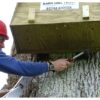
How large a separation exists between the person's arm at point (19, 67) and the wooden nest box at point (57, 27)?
24 centimetres

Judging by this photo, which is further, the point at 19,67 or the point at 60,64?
the point at 60,64

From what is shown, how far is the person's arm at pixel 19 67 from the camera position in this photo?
149 inches

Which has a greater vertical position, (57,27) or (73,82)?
(57,27)

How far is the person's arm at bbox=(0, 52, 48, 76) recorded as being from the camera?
3.79m

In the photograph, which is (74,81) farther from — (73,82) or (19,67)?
(19,67)

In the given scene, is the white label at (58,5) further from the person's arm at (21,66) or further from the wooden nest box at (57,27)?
the person's arm at (21,66)

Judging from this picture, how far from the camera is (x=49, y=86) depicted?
4035 millimetres

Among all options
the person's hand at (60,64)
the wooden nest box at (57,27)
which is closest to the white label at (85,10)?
the wooden nest box at (57,27)

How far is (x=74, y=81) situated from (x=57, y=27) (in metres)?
0.47

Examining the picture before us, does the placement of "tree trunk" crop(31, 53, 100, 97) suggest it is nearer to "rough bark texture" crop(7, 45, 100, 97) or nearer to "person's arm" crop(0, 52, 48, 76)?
"rough bark texture" crop(7, 45, 100, 97)

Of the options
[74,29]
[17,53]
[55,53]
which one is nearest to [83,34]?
[74,29]

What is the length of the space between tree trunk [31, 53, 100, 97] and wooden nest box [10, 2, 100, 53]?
5.7 inches

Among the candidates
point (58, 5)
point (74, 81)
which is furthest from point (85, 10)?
point (74, 81)

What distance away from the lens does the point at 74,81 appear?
4023 millimetres
